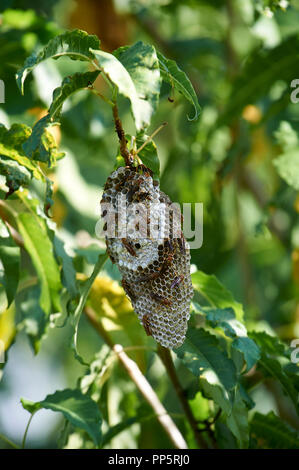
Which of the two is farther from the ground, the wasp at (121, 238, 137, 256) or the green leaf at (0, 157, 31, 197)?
the green leaf at (0, 157, 31, 197)

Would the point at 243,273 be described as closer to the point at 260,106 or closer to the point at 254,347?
the point at 260,106

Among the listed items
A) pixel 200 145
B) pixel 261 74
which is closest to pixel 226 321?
pixel 261 74

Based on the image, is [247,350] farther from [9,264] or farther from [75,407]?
[9,264]

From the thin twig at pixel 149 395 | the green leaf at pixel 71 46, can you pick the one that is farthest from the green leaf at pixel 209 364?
the green leaf at pixel 71 46

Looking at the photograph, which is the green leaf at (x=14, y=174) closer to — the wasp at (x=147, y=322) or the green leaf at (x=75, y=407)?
the wasp at (x=147, y=322)

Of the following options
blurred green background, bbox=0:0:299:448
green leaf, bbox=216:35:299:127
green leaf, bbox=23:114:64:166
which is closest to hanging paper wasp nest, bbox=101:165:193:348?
green leaf, bbox=23:114:64:166

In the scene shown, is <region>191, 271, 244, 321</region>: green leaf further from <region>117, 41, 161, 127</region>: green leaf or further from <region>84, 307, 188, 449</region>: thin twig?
<region>117, 41, 161, 127</region>: green leaf
